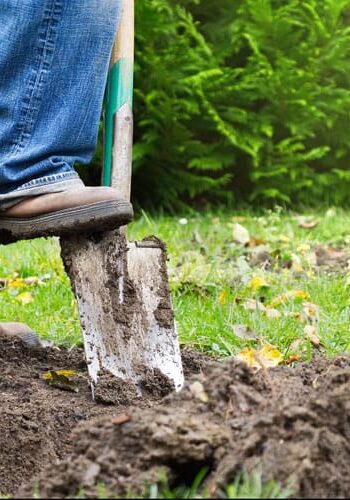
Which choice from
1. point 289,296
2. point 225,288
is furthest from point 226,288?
point 289,296

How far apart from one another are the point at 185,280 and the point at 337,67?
279cm

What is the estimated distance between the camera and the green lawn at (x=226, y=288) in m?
2.90

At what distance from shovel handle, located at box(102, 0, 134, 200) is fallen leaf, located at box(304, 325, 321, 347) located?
0.78 m

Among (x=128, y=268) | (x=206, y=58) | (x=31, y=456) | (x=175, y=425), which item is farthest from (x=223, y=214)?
(x=175, y=425)

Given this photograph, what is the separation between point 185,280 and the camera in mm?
3561

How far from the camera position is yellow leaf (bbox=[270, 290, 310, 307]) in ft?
10.8

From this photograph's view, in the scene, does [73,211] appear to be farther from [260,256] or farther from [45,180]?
[260,256]

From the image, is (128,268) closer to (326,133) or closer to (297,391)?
(297,391)

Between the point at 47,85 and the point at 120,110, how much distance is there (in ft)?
1.26

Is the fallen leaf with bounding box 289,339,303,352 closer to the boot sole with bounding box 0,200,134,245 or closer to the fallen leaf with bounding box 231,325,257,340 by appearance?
the fallen leaf with bounding box 231,325,257,340

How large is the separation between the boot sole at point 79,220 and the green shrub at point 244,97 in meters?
3.20

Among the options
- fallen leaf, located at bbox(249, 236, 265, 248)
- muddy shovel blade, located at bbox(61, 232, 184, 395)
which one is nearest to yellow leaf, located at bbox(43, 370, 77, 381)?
muddy shovel blade, located at bbox(61, 232, 184, 395)

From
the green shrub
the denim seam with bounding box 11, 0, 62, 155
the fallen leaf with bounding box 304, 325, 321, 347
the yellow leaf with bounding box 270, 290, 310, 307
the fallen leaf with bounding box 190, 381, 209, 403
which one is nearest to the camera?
the fallen leaf with bounding box 190, 381, 209, 403

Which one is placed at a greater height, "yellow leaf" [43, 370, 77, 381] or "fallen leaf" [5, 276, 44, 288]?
"yellow leaf" [43, 370, 77, 381]
